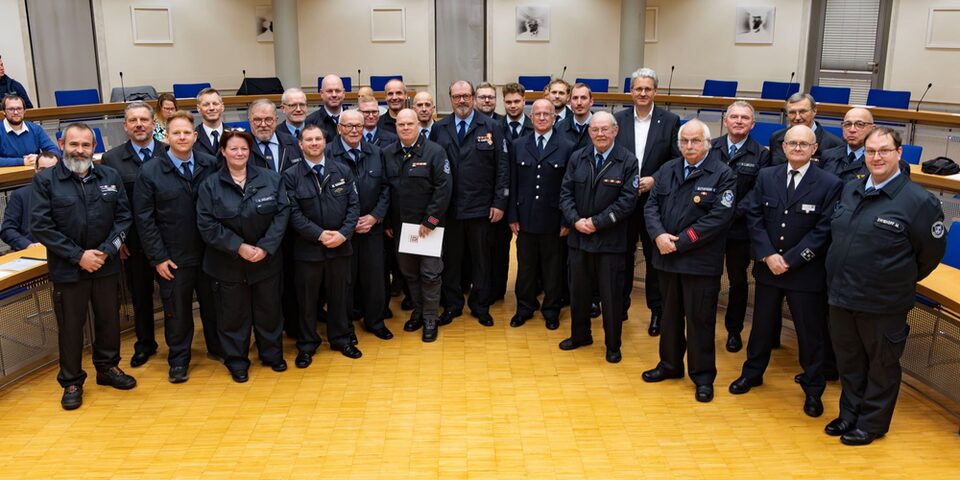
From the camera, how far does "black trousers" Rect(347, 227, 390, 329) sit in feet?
17.9

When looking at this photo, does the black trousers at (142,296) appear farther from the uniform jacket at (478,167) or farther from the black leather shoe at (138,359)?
the uniform jacket at (478,167)

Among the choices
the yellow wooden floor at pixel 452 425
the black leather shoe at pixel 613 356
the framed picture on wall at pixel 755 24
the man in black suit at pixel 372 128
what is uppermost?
the framed picture on wall at pixel 755 24

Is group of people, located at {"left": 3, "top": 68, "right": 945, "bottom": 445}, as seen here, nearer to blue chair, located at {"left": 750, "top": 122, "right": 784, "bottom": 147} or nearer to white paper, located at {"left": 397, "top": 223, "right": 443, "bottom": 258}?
white paper, located at {"left": 397, "top": 223, "right": 443, "bottom": 258}

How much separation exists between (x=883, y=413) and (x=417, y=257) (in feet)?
10.4

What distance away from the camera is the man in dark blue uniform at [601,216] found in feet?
16.5

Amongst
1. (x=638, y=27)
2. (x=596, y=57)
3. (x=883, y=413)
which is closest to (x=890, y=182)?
(x=883, y=413)

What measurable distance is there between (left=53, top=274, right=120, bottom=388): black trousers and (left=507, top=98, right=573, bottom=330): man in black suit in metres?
2.79

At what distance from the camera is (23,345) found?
196 inches

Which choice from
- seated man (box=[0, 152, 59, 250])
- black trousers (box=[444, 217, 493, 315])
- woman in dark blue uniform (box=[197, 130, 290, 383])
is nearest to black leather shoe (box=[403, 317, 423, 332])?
black trousers (box=[444, 217, 493, 315])

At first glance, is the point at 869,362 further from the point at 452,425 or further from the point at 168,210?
the point at 168,210

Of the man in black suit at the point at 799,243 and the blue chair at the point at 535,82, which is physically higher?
the blue chair at the point at 535,82

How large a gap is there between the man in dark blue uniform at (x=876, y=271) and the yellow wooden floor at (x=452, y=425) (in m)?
0.27

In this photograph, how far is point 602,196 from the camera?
5059mm

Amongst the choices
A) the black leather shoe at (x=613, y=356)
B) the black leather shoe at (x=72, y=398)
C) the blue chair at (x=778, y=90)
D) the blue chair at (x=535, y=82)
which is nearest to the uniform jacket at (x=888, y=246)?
the black leather shoe at (x=613, y=356)
